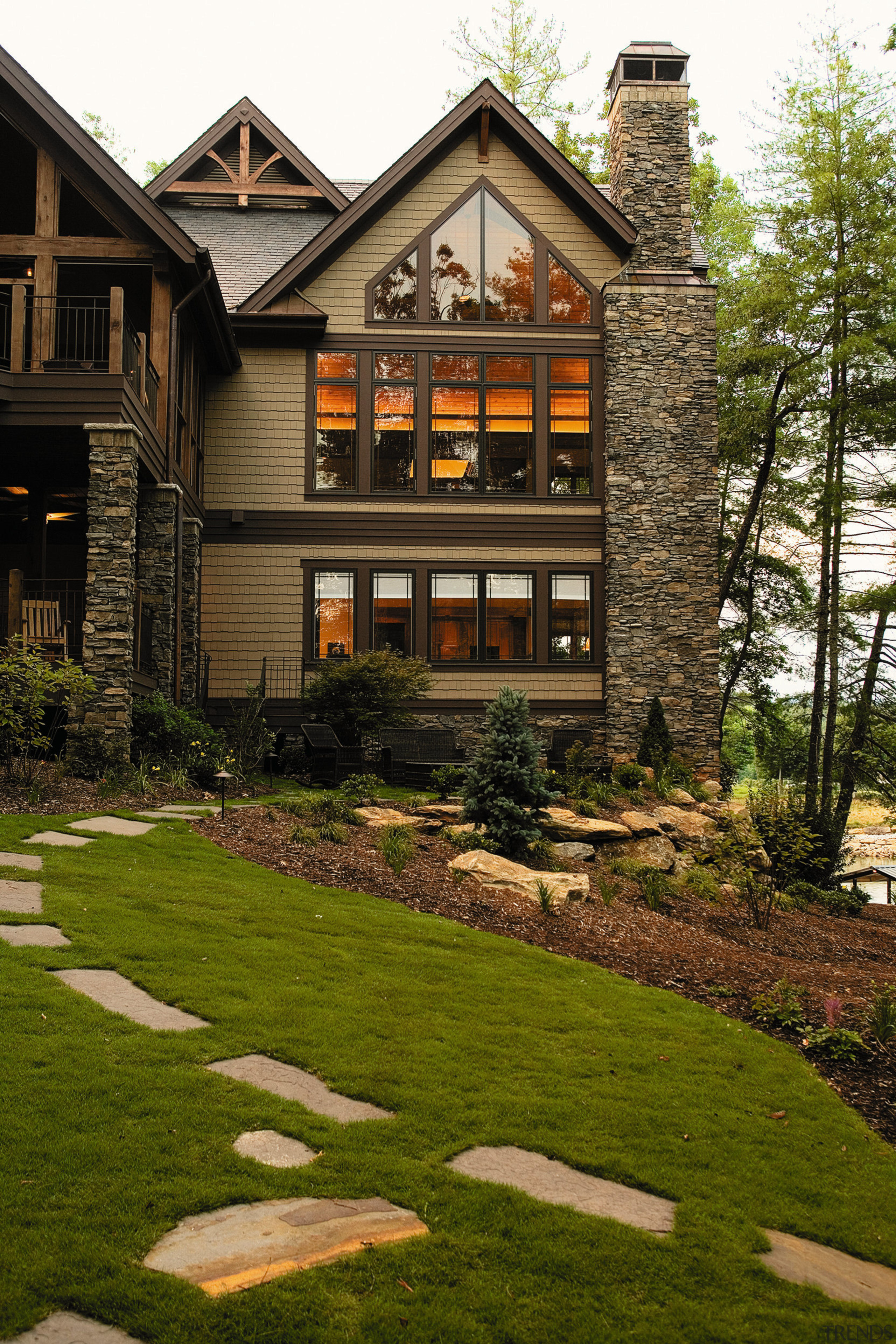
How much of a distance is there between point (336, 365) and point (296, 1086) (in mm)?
14920

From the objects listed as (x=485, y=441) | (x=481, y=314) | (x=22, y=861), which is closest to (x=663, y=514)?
(x=485, y=441)

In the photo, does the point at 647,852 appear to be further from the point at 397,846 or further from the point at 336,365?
the point at 336,365

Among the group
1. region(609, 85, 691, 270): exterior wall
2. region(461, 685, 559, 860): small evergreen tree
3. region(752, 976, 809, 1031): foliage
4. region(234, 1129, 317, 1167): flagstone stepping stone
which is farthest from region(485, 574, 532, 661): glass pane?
region(234, 1129, 317, 1167): flagstone stepping stone

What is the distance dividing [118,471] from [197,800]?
3844 mm

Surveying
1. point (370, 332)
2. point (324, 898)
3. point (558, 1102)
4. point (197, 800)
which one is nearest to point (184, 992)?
point (558, 1102)

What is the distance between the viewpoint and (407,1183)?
3.19m

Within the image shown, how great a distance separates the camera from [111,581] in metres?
11.2

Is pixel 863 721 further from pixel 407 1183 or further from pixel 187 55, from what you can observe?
pixel 187 55

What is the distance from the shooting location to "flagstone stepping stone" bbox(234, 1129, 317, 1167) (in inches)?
127

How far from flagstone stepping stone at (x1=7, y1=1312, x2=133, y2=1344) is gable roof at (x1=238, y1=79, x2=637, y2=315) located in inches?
637

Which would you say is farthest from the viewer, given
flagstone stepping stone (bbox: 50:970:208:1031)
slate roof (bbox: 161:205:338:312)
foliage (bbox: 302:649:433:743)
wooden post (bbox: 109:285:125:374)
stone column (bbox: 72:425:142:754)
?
slate roof (bbox: 161:205:338:312)

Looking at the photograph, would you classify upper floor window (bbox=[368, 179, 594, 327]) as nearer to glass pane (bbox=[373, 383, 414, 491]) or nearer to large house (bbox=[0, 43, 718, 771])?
large house (bbox=[0, 43, 718, 771])

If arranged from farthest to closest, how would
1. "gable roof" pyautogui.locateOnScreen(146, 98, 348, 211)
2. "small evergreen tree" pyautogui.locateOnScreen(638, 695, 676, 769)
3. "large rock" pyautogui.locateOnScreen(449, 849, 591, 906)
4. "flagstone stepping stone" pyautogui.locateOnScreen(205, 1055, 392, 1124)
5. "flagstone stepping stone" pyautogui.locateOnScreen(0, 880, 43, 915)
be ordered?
1. "gable roof" pyautogui.locateOnScreen(146, 98, 348, 211)
2. "small evergreen tree" pyautogui.locateOnScreen(638, 695, 676, 769)
3. "large rock" pyautogui.locateOnScreen(449, 849, 591, 906)
4. "flagstone stepping stone" pyautogui.locateOnScreen(0, 880, 43, 915)
5. "flagstone stepping stone" pyautogui.locateOnScreen(205, 1055, 392, 1124)

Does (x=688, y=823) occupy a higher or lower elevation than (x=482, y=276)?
lower
